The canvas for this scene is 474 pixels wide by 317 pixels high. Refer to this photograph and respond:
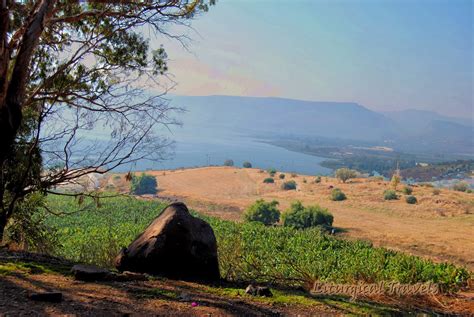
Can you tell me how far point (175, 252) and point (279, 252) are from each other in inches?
896

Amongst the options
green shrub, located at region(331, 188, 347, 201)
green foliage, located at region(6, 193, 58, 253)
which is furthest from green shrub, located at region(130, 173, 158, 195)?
green foliage, located at region(6, 193, 58, 253)

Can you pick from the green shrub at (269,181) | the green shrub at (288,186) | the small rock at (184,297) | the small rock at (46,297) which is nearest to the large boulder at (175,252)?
the small rock at (184,297)

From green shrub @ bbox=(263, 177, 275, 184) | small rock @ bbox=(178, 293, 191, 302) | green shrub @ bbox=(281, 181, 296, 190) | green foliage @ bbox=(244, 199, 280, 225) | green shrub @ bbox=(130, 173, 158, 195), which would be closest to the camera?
small rock @ bbox=(178, 293, 191, 302)

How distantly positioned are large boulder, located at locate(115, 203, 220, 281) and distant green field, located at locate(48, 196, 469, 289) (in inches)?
74.5

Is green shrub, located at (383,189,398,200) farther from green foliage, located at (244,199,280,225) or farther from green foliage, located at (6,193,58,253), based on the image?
green foliage, located at (6,193,58,253)

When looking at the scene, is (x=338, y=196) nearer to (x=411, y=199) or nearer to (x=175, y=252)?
(x=411, y=199)

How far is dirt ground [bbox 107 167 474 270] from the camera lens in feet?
122

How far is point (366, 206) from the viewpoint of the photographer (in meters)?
58.4

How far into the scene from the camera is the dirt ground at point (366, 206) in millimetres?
37312

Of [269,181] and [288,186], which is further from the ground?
[269,181]

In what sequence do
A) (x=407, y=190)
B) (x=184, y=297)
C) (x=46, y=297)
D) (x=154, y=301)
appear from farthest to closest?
(x=407, y=190) → (x=184, y=297) → (x=154, y=301) → (x=46, y=297)

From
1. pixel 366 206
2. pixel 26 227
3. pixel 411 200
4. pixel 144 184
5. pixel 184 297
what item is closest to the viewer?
pixel 184 297

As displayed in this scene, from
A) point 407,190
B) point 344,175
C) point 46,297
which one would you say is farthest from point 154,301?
point 344,175

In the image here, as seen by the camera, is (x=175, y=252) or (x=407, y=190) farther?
(x=407, y=190)
